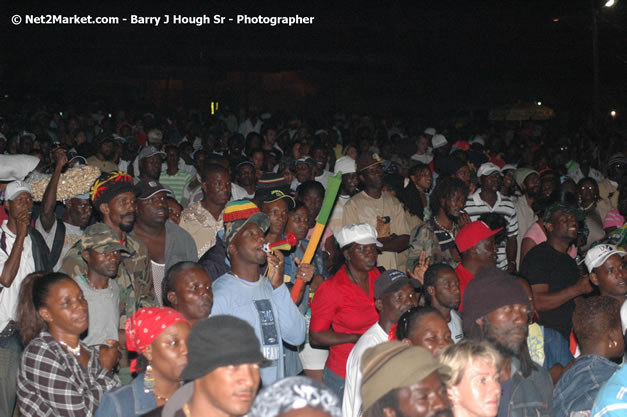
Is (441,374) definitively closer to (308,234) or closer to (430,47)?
(308,234)

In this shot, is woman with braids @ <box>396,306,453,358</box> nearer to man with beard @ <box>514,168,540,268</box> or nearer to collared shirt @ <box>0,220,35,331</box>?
collared shirt @ <box>0,220,35,331</box>

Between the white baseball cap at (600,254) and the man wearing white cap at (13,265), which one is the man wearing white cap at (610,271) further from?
the man wearing white cap at (13,265)

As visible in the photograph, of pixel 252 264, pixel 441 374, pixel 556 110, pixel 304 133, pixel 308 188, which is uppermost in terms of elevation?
pixel 556 110

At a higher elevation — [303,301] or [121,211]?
[121,211]

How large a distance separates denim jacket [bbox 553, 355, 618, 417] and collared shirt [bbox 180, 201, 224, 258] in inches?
134

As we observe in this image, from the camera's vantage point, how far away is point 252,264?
4.86 m

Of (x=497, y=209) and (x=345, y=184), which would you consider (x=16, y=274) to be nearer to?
(x=345, y=184)

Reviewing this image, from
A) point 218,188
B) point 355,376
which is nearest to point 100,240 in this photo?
point 355,376

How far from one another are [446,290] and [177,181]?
5.42 metres

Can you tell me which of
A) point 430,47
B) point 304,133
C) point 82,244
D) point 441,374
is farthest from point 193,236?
point 430,47

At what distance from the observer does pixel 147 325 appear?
3.82 meters

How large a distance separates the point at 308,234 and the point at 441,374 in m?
3.82

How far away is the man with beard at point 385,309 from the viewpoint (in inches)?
171

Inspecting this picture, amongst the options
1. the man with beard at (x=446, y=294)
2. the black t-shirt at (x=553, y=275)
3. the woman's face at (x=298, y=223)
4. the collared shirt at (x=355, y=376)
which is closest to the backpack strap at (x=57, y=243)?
the woman's face at (x=298, y=223)
